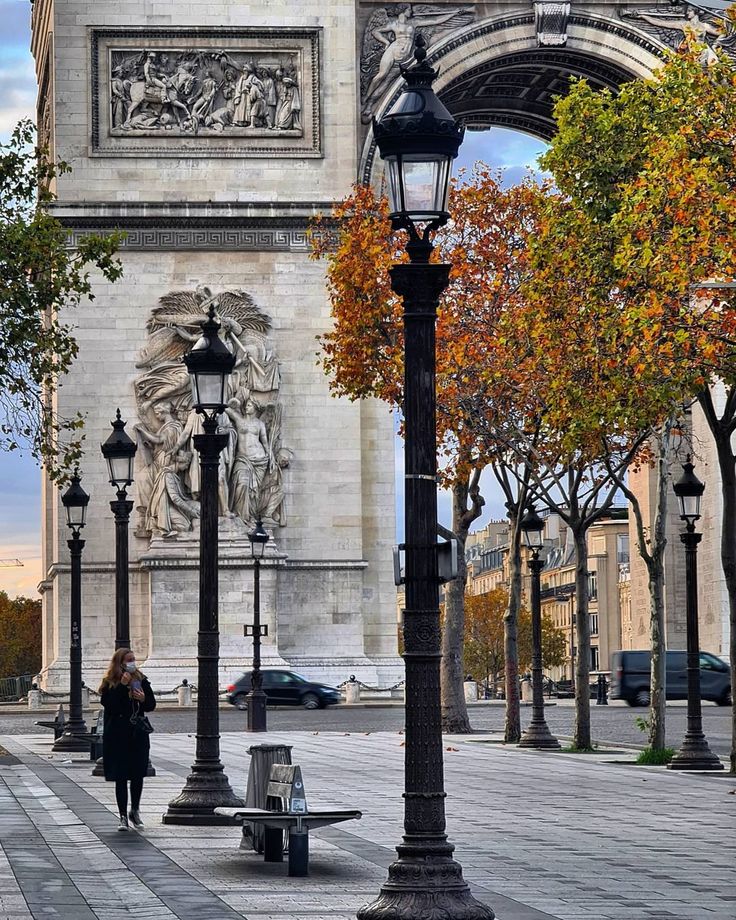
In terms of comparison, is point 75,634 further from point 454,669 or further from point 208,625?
point 208,625

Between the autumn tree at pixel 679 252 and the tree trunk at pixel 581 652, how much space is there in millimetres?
4476

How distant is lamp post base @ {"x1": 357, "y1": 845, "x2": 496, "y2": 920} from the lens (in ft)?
32.8

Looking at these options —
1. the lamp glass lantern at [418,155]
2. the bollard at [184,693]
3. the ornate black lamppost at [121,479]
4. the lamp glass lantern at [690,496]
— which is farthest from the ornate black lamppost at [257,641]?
the lamp glass lantern at [418,155]

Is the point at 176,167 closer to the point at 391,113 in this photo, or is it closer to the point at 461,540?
the point at 461,540

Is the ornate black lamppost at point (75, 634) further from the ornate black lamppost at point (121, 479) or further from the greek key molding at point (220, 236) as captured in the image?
the greek key molding at point (220, 236)

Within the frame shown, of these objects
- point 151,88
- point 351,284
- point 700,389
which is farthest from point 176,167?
point 700,389

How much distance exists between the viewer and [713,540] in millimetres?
45750

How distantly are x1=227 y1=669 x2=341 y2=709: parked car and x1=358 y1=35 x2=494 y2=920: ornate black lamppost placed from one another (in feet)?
101

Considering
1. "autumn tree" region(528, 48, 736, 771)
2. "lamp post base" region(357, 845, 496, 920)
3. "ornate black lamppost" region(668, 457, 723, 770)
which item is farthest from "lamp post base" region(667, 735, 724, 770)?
"lamp post base" region(357, 845, 496, 920)

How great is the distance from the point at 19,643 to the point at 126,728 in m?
106

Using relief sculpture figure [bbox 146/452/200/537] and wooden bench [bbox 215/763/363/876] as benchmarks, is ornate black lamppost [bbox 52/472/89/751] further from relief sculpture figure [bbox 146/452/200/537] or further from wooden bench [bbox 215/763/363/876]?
wooden bench [bbox 215/763/363/876]

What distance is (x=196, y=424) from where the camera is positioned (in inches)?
1626

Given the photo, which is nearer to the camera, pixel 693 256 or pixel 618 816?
pixel 618 816

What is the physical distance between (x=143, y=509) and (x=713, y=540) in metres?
12.8
